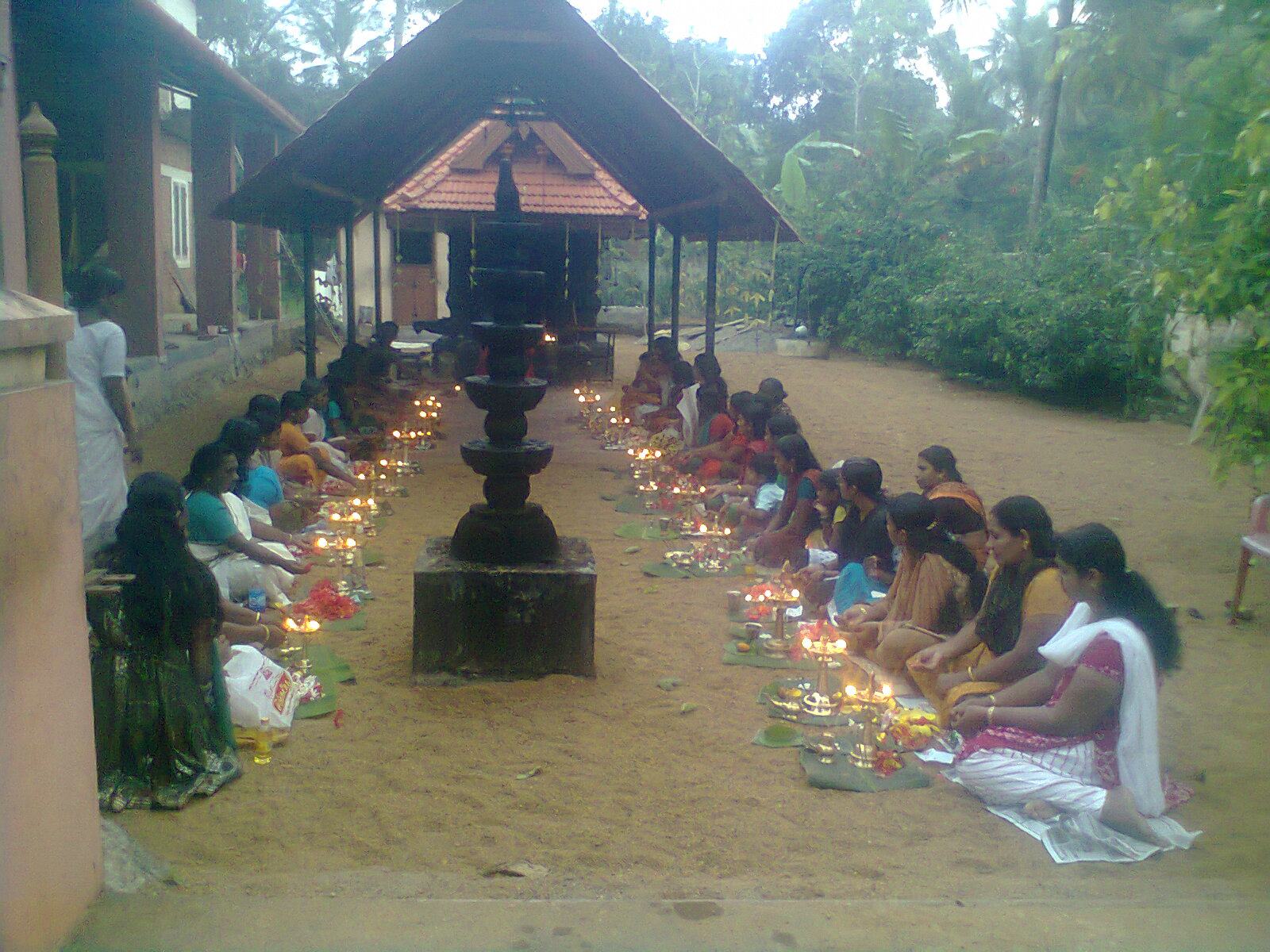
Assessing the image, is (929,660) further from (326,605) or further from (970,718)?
(326,605)

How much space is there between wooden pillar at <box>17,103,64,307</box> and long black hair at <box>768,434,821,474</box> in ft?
14.4

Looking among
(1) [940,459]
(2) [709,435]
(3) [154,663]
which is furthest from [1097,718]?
(2) [709,435]

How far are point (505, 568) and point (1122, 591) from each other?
115 inches

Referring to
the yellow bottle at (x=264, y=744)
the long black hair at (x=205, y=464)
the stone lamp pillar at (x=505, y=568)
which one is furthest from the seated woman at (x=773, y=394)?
the yellow bottle at (x=264, y=744)

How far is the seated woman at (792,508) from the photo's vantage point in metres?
7.32

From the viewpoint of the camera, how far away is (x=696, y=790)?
177 inches

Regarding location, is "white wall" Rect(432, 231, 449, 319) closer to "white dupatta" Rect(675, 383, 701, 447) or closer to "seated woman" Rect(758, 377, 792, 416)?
→ "white dupatta" Rect(675, 383, 701, 447)

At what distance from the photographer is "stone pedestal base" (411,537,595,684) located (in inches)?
220

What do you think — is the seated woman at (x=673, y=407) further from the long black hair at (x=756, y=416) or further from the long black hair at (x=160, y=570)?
the long black hair at (x=160, y=570)

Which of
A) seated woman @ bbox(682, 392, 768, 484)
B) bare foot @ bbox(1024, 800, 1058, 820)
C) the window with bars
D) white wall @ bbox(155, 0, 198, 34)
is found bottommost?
bare foot @ bbox(1024, 800, 1058, 820)

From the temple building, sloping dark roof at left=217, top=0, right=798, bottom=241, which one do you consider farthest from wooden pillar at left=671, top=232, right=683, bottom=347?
the temple building

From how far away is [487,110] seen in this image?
12.9 meters

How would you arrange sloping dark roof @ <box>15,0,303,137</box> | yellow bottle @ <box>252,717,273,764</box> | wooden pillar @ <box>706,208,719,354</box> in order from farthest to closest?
wooden pillar @ <box>706,208,719,354</box>
sloping dark roof @ <box>15,0,303,137</box>
yellow bottle @ <box>252,717,273,764</box>

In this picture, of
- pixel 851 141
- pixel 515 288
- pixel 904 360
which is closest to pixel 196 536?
pixel 515 288
